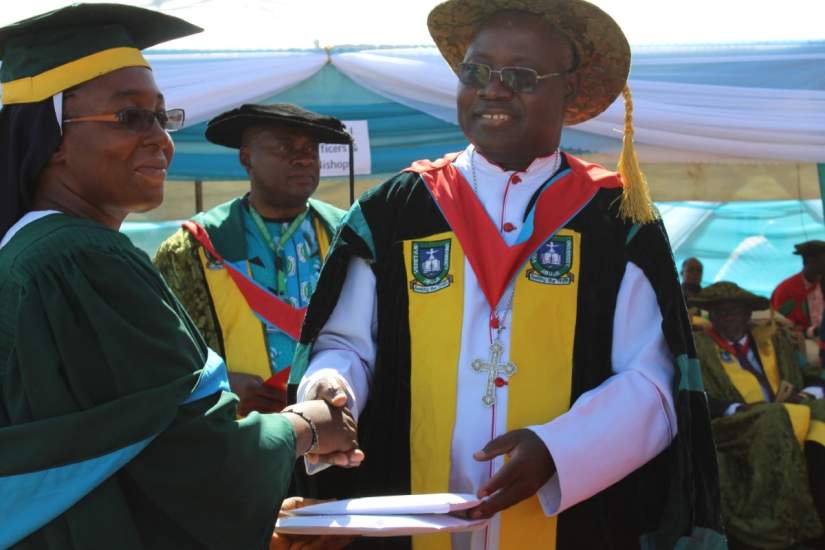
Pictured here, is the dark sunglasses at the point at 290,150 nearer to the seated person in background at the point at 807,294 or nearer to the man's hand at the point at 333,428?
the man's hand at the point at 333,428

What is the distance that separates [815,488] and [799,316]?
2745 mm

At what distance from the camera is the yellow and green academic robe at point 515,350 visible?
293 cm

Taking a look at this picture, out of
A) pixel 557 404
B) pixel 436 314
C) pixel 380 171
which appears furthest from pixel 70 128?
pixel 380 171

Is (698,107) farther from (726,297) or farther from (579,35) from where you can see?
(579,35)

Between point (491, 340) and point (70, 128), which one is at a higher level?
point (70, 128)

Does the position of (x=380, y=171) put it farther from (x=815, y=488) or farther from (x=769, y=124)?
(x=815, y=488)

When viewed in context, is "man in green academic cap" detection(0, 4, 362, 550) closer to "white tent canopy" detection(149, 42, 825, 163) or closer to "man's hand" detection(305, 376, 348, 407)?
"man's hand" detection(305, 376, 348, 407)

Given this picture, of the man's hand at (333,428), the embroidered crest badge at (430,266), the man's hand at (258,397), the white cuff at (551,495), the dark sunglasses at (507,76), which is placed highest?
the dark sunglasses at (507,76)

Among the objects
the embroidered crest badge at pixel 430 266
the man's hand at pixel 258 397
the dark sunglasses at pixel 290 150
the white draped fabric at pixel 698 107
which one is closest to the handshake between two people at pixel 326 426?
the embroidered crest badge at pixel 430 266

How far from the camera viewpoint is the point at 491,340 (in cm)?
299

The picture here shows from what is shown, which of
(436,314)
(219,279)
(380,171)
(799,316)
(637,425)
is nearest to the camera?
(637,425)

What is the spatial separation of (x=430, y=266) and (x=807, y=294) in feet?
24.1

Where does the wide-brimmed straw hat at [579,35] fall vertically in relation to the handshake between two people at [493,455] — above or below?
above

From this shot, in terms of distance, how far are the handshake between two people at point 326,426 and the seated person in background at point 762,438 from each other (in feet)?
15.8
